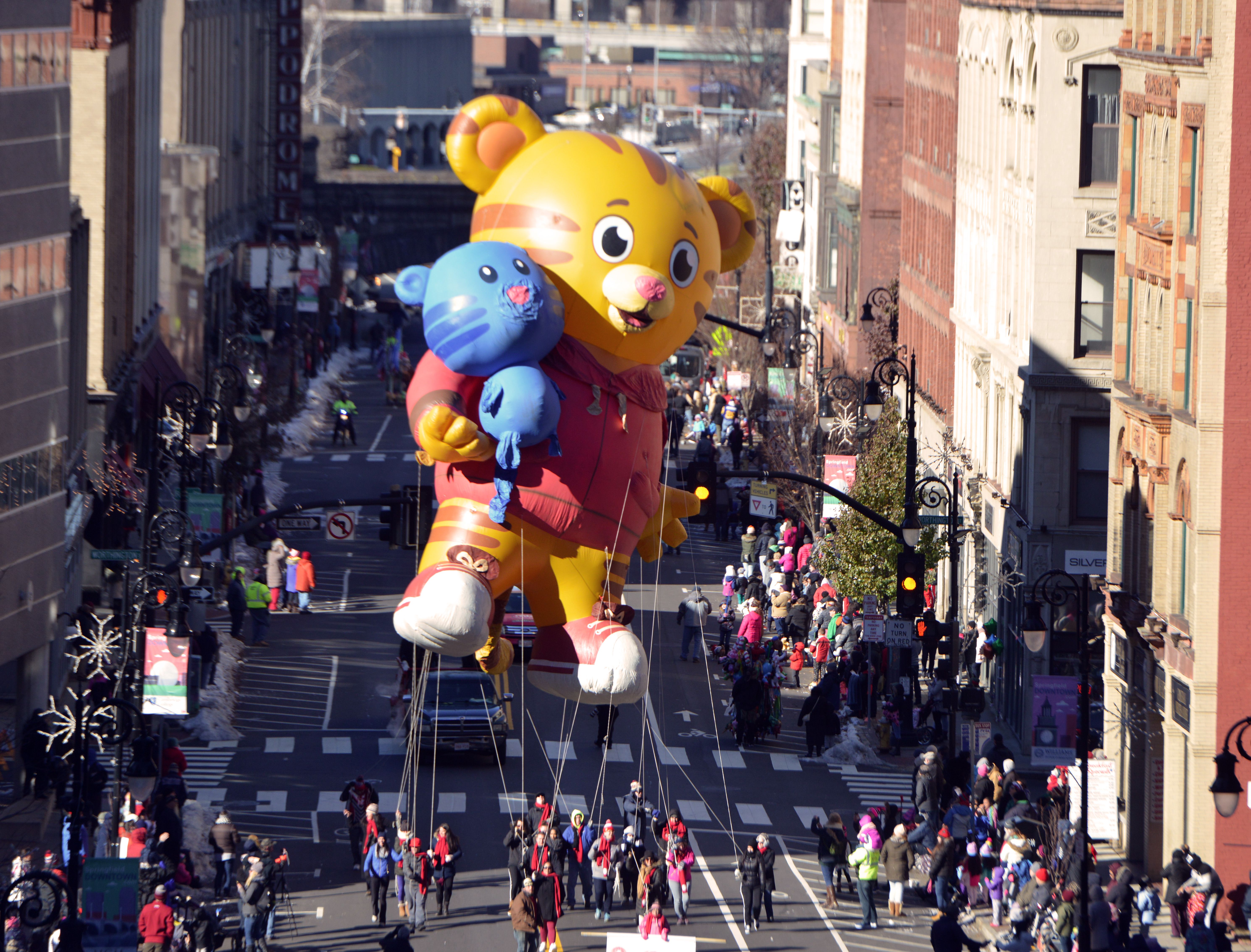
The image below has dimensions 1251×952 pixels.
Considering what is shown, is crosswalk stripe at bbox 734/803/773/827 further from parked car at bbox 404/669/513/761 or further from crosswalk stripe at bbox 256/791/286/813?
crosswalk stripe at bbox 256/791/286/813

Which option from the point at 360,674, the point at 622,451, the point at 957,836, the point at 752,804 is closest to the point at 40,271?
the point at 360,674

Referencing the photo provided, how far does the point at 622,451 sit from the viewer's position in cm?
2094

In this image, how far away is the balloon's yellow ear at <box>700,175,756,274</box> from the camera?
21.7m

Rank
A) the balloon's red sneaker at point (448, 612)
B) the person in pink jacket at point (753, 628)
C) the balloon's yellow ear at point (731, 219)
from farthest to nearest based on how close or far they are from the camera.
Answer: the person in pink jacket at point (753, 628), the balloon's yellow ear at point (731, 219), the balloon's red sneaker at point (448, 612)

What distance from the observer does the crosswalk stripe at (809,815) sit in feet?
136

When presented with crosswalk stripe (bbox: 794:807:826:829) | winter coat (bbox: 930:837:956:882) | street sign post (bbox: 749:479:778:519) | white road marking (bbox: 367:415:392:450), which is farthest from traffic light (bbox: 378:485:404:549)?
white road marking (bbox: 367:415:392:450)

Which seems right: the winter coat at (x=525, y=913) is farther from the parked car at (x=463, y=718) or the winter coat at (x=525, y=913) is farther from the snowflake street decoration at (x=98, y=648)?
the parked car at (x=463, y=718)

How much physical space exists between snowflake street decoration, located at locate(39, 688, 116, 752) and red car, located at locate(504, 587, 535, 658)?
19.3 feet

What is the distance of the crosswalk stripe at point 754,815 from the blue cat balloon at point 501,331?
2188cm

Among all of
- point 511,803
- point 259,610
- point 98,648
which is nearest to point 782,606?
point 259,610

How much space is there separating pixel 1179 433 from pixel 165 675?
49.4ft

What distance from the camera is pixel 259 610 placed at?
52.1 metres

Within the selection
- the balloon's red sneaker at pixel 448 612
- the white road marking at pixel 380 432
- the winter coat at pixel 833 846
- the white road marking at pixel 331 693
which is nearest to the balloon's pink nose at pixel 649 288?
the balloon's red sneaker at pixel 448 612

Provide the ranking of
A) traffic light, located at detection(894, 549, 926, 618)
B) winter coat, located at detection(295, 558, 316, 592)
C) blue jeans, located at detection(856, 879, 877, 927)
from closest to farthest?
traffic light, located at detection(894, 549, 926, 618)
blue jeans, located at detection(856, 879, 877, 927)
winter coat, located at detection(295, 558, 316, 592)
